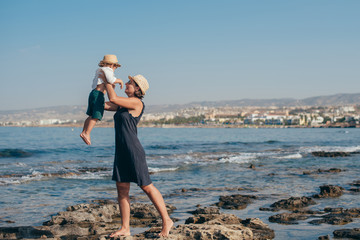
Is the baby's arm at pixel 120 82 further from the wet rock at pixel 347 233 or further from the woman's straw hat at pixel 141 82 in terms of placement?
the wet rock at pixel 347 233

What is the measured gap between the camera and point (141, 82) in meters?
5.25

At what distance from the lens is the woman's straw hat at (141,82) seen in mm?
5229

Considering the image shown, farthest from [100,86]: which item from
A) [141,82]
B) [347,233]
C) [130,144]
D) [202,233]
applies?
[347,233]

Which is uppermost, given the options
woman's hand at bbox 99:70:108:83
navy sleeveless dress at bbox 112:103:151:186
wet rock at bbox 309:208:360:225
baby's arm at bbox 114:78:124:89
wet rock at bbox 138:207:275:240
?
woman's hand at bbox 99:70:108:83

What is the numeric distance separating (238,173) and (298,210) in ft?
28.4

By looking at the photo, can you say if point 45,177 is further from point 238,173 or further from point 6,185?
point 238,173

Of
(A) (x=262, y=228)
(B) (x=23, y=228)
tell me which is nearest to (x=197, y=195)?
(A) (x=262, y=228)

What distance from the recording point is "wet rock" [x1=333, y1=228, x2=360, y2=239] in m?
6.55

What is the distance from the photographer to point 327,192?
36.4 ft

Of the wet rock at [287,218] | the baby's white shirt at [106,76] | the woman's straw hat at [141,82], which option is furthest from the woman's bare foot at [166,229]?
the wet rock at [287,218]

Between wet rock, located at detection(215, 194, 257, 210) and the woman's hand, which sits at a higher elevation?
the woman's hand

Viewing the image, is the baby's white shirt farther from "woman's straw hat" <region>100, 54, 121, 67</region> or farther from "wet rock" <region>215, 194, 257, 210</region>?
"wet rock" <region>215, 194, 257, 210</region>

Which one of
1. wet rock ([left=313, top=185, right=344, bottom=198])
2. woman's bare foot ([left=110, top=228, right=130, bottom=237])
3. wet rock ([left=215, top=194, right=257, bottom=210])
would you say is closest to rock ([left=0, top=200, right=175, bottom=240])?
woman's bare foot ([left=110, top=228, right=130, bottom=237])

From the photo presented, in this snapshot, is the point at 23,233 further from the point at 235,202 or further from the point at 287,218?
the point at 235,202
